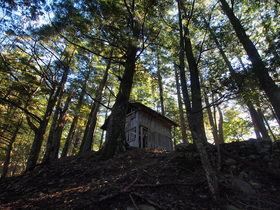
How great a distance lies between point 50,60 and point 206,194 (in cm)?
1074

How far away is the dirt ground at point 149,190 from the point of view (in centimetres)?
299

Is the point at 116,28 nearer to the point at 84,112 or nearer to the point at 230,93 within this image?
the point at 230,93

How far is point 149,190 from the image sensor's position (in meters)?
3.45

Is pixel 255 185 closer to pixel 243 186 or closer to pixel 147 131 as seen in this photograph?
pixel 243 186

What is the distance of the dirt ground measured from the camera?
299cm

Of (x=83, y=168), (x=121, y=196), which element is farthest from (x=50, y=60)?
(x=121, y=196)

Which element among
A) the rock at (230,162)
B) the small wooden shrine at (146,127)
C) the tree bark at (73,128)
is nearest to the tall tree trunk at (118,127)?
the small wooden shrine at (146,127)

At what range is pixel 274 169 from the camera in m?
3.85

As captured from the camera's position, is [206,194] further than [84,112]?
No

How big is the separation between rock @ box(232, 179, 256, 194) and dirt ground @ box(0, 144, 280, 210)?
26 mm

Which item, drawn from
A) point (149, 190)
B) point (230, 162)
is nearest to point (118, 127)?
point (149, 190)

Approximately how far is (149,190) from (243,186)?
94.7 inches

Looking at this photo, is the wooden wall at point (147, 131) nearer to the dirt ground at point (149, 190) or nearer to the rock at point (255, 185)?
the dirt ground at point (149, 190)

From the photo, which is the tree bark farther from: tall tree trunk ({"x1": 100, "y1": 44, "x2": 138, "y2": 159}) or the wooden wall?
tall tree trunk ({"x1": 100, "y1": 44, "x2": 138, "y2": 159})
